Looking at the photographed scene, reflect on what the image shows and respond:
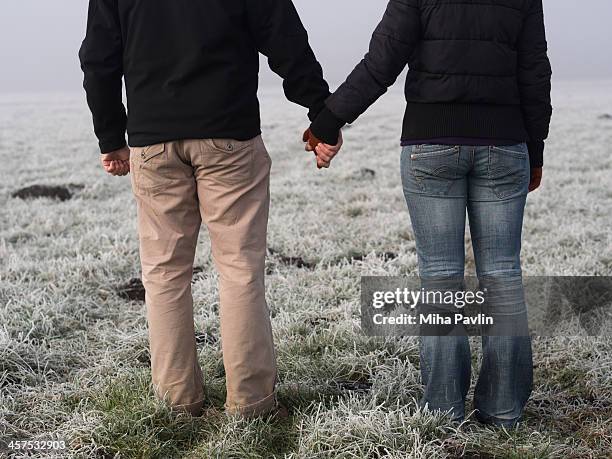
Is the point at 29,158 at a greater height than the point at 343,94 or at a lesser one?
lesser

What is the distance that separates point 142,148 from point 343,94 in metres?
0.94

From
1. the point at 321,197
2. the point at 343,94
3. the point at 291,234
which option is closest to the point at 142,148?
the point at 343,94

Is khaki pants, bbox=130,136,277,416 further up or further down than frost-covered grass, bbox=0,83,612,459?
further up

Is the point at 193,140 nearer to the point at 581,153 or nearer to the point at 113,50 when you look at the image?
the point at 113,50

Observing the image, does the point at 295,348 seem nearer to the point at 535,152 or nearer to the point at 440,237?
the point at 440,237

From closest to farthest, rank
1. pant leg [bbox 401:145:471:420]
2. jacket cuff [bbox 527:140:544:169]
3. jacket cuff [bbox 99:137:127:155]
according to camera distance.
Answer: pant leg [bbox 401:145:471:420] → jacket cuff [bbox 527:140:544:169] → jacket cuff [bbox 99:137:127:155]

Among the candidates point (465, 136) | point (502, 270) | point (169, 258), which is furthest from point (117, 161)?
point (502, 270)

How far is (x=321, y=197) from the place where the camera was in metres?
9.48

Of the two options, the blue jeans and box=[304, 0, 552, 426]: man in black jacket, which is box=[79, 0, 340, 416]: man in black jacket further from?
the blue jeans

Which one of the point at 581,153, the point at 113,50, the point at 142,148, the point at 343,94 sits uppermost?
the point at 113,50

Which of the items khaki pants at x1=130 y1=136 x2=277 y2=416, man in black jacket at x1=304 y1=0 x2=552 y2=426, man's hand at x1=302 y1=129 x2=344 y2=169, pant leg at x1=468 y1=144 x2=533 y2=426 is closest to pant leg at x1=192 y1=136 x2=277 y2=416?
khaki pants at x1=130 y1=136 x2=277 y2=416

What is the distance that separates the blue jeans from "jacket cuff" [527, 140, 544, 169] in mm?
192

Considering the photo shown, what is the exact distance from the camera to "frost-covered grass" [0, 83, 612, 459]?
294 centimetres

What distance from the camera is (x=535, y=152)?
3125 millimetres
